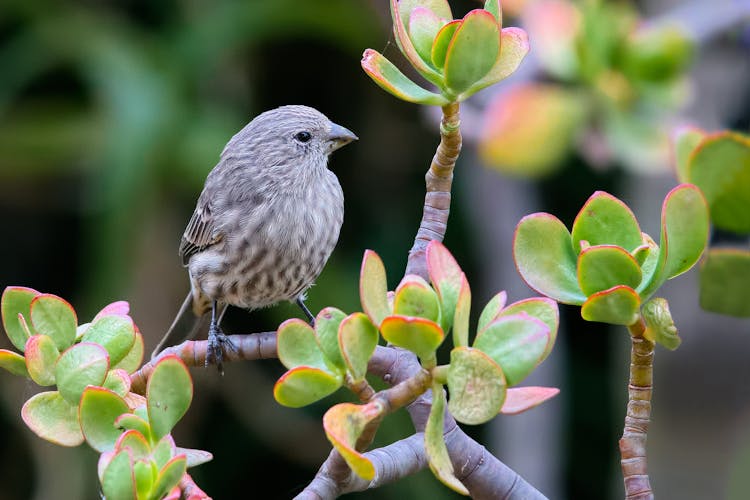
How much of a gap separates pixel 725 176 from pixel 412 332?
0.36 metres

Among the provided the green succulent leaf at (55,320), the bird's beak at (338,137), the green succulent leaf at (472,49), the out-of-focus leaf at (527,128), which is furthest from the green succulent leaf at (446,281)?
the bird's beak at (338,137)

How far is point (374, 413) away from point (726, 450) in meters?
2.60

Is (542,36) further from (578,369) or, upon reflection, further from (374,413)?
(578,369)

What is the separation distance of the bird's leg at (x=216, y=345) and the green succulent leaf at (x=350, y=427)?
50cm

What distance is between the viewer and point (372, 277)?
0.99 meters

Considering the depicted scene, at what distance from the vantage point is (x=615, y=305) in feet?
3.27

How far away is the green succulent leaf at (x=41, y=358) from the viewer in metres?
1.12

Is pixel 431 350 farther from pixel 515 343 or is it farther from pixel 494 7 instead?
pixel 494 7

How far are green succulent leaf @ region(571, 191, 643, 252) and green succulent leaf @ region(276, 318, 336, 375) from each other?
308 millimetres

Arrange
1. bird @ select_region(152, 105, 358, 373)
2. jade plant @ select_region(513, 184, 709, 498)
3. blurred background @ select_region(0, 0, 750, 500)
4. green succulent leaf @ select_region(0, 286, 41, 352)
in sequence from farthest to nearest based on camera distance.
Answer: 1. blurred background @ select_region(0, 0, 750, 500)
2. bird @ select_region(152, 105, 358, 373)
3. green succulent leaf @ select_region(0, 286, 41, 352)
4. jade plant @ select_region(513, 184, 709, 498)

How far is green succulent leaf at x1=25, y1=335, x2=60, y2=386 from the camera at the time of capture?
44.2 inches

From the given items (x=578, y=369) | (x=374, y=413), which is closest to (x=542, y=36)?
(x=374, y=413)

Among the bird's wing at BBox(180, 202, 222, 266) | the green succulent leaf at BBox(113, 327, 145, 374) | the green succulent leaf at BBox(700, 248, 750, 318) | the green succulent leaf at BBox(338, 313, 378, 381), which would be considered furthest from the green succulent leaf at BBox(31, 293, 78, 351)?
the bird's wing at BBox(180, 202, 222, 266)

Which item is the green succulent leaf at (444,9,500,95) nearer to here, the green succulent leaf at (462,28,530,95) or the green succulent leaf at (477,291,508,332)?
the green succulent leaf at (462,28,530,95)
